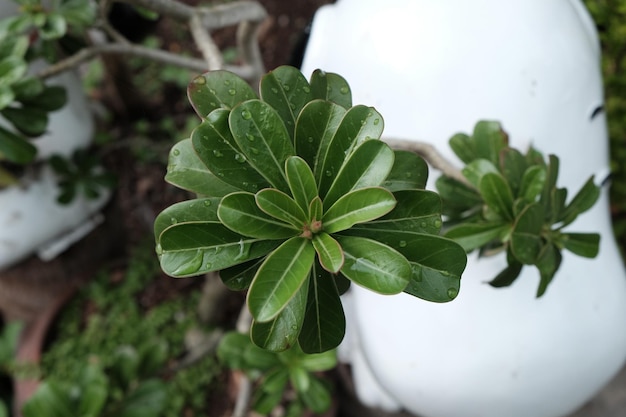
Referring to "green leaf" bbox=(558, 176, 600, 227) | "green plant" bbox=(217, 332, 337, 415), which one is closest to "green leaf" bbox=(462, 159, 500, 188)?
"green leaf" bbox=(558, 176, 600, 227)

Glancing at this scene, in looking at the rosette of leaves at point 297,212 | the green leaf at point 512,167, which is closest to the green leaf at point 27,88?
the rosette of leaves at point 297,212

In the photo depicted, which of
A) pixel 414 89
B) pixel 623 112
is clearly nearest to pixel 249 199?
pixel 414 89

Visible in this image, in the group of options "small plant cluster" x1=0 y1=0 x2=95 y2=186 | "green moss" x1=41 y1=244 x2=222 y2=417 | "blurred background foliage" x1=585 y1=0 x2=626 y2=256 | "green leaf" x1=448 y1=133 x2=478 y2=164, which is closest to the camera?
"green leaf" x1=448 y1=133 x2=478 y2=164

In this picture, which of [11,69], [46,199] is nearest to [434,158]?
[11,69]

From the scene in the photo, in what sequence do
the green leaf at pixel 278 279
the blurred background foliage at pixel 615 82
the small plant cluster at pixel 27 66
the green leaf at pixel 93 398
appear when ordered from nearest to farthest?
1. the green leaf at pixel 278 279
2. the small plant cluster at pixel 27 66
3. the green leaf at pixel 93 398
4. the blurred background foliage at pixel 615 82

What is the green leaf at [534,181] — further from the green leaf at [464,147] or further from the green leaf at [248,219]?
the green leaf at [248,219]

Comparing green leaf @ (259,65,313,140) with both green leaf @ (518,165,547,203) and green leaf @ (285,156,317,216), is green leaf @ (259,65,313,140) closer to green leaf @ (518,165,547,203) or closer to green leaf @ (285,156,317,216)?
green leaf @ (285,156,317,216)

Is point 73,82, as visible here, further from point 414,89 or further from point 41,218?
point 414,89

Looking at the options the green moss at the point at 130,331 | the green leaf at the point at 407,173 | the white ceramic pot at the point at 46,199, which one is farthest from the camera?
the green moss at the point at 130,331
